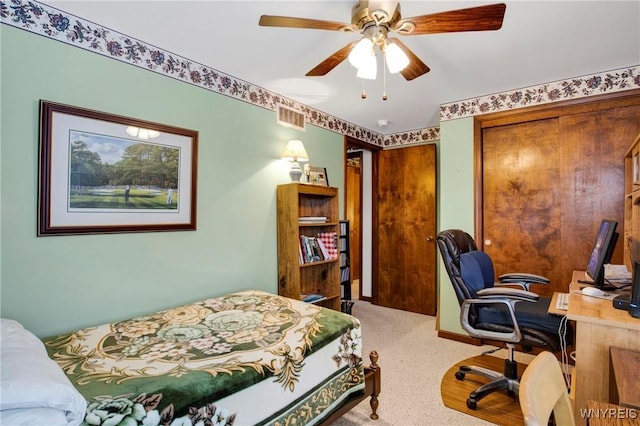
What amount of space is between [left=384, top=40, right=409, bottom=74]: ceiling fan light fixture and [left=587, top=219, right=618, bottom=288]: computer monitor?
1.53 m

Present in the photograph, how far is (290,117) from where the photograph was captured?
3.12 metres

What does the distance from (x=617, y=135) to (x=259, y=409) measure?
132 inches

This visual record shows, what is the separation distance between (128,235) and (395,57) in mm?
1896

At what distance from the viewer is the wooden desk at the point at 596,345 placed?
1.34 meters

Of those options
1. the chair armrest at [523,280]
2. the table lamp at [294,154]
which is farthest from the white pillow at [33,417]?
the chair armrest at [523,280]

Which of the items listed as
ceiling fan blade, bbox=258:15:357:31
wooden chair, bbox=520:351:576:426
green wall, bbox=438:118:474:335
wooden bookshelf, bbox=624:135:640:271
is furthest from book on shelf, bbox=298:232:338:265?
wooden bookshelf, bbox=624:135:640:271

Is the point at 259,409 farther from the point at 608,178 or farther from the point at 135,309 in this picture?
the point at 608,178

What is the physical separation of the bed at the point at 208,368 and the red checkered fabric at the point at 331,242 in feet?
3.60

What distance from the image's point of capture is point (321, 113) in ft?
11.4

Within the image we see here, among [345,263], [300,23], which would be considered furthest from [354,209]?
[300,23]

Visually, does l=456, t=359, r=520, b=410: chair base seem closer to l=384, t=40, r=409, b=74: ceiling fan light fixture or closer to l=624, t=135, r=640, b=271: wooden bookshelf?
l=624, t=135, r=640, b=271: wooden bookshelf

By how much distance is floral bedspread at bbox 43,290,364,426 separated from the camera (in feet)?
3.72

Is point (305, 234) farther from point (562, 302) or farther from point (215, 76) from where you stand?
point (562, 302)

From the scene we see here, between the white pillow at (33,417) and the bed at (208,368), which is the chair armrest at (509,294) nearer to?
the bed at (208,368)
